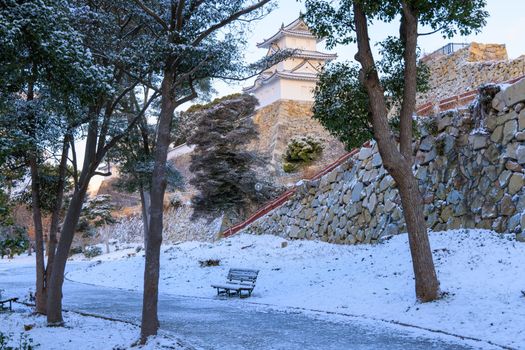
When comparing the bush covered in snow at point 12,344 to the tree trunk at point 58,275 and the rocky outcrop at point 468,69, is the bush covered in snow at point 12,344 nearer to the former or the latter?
the tree trunk at point 58,275

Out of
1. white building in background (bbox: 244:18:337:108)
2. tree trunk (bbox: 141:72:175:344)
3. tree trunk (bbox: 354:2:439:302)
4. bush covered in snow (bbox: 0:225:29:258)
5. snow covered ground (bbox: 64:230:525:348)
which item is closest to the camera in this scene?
bush covered in snow (bbox: 0:225:29:258)

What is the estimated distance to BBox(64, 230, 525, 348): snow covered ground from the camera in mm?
7781

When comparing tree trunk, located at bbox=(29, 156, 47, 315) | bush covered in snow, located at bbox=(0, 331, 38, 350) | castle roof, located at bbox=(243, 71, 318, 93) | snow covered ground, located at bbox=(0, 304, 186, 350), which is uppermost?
castle roof, located at bbox=(243, 71, 318, 93)

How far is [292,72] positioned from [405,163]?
1304 inches

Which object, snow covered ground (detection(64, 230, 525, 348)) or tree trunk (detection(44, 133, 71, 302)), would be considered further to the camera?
tree trunk (detection(44, 133, 71, 302))

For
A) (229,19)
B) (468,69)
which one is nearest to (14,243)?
(229,19)

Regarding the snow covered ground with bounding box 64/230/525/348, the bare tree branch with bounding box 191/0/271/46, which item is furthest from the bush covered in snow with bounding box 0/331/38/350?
the snow covered ground with bounding box 64/230/525/348

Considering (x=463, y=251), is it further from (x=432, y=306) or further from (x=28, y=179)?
(x=28, y=179)

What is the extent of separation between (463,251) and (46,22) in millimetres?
9234

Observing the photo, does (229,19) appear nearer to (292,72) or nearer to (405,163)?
(405,163)

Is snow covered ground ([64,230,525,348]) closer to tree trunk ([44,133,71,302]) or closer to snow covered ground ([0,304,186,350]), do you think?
snow covered ground ([0,304,186,350])

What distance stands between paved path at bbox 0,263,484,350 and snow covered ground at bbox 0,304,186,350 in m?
0.69

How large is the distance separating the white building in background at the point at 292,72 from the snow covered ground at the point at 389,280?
24.6m

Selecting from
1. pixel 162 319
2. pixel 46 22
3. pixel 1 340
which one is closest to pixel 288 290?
pixel 162 319
